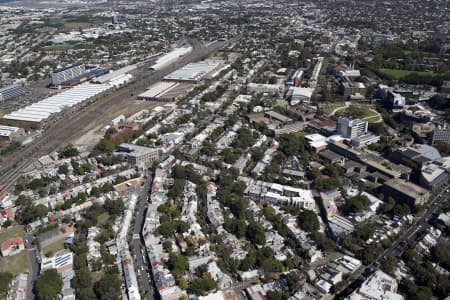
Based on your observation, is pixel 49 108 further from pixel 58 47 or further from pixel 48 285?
pixel 58 47

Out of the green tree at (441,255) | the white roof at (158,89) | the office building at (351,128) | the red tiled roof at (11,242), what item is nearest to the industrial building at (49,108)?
the white roof at (158,89)

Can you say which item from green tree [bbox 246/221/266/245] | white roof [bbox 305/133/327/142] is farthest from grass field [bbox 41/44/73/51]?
green tree [bbox 246/221/266/245]

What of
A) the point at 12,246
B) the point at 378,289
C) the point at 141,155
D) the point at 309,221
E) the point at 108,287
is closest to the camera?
the point at 378,289

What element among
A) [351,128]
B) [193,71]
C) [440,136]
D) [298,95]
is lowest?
[193,71]

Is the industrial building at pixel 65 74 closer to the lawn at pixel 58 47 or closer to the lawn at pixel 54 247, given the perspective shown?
the lawn at pixel 58 47

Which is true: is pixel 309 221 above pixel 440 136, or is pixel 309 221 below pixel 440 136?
below

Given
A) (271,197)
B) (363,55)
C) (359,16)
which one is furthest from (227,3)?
(271,197)

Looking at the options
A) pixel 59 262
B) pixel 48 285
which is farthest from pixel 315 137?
pixel 48 285
